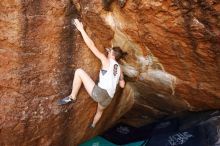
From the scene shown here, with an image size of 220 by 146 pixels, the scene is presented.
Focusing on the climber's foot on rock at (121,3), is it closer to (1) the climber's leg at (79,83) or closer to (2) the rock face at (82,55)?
(2) the rock face at (82,55)

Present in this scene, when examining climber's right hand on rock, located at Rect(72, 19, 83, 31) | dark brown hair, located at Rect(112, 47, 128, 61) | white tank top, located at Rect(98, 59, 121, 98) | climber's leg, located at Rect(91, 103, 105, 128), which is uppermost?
climber's right hand on rock, located at Rect(72, 19, 83, 31)

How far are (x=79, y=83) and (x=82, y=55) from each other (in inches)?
13.3

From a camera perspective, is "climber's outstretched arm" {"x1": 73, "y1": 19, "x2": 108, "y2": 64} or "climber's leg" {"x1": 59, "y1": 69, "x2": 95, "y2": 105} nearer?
"climber's outstretched arm" {"x1": 73, "y1": 19, "x2": 108, "y2": 64}

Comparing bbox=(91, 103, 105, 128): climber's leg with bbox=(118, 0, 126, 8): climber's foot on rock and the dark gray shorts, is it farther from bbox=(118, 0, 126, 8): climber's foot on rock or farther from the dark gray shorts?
bbox=(118, 0, 126, 8): climber's foot on rock

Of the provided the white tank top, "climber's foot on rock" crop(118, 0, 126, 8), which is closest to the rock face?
"climber's foot on rock" crop(118, 0, 126, 8)

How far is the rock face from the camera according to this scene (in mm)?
3572

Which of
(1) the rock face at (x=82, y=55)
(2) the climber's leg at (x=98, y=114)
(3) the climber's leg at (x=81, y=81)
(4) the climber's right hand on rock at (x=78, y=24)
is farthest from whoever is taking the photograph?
(2) the climber's leg at (x=98, y=114)

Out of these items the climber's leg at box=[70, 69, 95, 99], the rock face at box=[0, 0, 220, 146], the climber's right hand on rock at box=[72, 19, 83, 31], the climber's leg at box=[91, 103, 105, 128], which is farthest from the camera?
the climber's leg at box=[91, 103, 105, 128]

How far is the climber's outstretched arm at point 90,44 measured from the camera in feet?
13.5

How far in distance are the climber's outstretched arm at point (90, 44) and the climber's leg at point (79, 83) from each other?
→ 0.86 feet

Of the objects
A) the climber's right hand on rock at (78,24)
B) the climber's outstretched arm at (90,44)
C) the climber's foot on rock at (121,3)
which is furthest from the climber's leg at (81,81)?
the climber's foot on rock at (121,3)

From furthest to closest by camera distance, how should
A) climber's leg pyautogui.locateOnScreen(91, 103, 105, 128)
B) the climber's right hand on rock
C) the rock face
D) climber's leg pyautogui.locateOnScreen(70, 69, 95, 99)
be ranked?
1. climber's leg pyautogui.locateOnScreen(91, 103, 105, 128)
2. climber's leg pyautogui.locateOnScreen(70, 69, 95, 99)
3. the climber's right hand on rock
4. the rock face

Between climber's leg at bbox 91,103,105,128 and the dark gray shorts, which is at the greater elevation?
the dark gray shorts

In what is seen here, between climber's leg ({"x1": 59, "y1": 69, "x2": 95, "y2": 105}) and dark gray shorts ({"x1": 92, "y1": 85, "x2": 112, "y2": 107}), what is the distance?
54 millimetres
